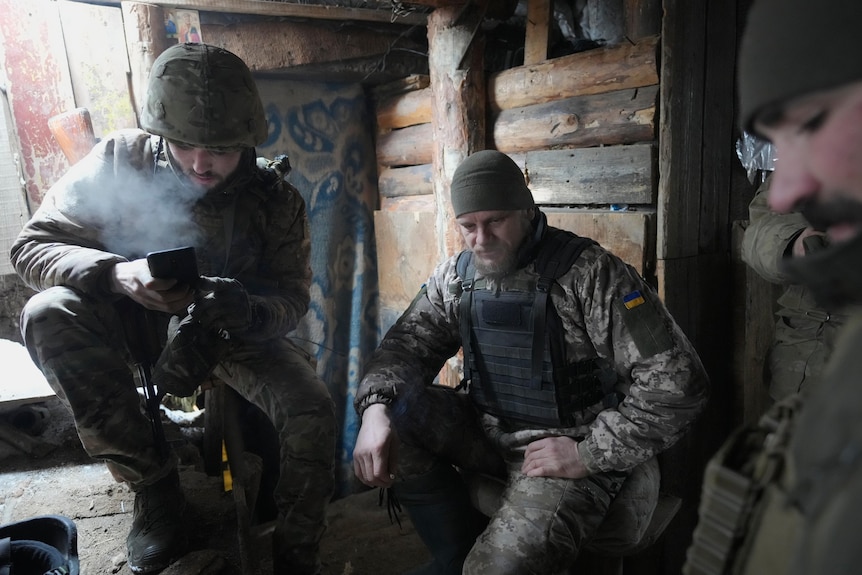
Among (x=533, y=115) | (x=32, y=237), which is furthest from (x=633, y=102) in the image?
(x=32, y=237)

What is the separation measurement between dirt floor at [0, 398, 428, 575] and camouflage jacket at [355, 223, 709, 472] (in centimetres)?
90

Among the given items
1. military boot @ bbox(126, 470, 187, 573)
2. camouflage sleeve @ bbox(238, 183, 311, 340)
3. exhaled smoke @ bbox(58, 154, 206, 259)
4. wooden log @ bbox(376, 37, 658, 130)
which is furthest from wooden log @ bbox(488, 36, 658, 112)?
military boot @ bbox(126, 470, 187, 573)

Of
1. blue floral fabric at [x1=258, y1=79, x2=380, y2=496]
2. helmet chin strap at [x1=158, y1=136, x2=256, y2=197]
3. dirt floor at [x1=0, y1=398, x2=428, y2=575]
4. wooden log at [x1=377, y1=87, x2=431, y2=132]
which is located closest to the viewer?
dirt floor at [x1=0, y1=398, x2=428, y2=575]

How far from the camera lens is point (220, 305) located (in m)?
2.36

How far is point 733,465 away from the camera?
3.17 feet

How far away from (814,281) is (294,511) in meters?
1.98

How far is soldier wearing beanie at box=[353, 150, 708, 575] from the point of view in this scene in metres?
2.04

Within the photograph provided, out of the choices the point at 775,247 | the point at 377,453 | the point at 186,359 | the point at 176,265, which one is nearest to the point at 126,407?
the point at 186,359

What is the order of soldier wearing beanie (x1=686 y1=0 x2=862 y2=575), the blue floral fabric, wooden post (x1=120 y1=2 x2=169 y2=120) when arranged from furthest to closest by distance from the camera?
the blue floral fabric < wooden post (x1=120 y1=2 x2=169 y2=120) < soldier wearing beanie (x1=686 y1=0 x2=862 y2=575)

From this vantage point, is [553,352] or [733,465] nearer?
[733,465]

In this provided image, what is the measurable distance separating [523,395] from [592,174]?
1309mm

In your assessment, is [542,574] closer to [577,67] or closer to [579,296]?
[579,296]

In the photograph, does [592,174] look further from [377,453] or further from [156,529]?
[156,529]

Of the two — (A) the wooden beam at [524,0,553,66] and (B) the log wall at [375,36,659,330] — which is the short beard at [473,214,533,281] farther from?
(A) the wooden beam at [524,0,553,66]
